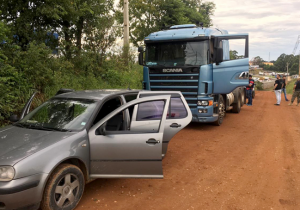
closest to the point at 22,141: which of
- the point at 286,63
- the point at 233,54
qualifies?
the point at 233,54

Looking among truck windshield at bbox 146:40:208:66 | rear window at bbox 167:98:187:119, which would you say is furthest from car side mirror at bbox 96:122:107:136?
truck windshield at bbox 146:40:208:66

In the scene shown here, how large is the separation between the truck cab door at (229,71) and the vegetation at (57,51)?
364 centimetres

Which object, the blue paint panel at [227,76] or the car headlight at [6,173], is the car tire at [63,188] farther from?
the blue paint panel at [227,76]

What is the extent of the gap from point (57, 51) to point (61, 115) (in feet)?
25.6

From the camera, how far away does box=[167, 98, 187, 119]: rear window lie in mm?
4824

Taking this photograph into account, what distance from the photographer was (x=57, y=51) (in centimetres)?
1113

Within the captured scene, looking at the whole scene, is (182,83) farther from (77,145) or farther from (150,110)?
(77,145)

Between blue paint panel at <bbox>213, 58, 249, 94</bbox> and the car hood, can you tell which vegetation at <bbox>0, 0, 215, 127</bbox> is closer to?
the car hood

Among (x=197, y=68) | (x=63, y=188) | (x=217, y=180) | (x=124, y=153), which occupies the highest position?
(x=197, y=68)

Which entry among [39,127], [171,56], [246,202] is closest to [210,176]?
[246,202]

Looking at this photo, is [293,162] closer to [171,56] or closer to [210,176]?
[210,176]

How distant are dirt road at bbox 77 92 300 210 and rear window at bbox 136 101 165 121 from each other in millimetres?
1179

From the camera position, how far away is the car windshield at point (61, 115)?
391 cm

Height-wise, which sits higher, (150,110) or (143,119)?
(150,110)
